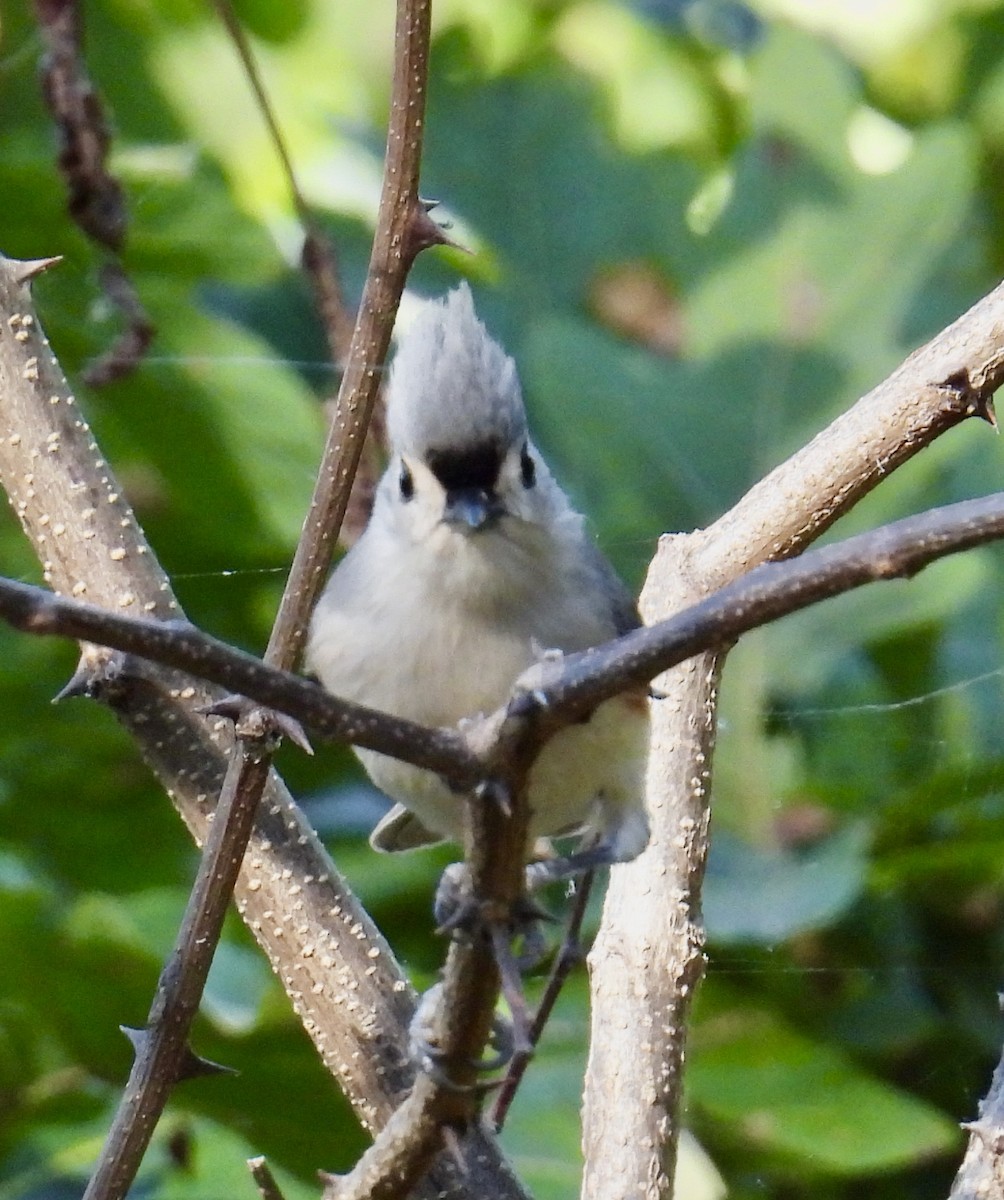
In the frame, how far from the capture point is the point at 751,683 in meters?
2.17

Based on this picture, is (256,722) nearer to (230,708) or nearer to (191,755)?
(230,708)

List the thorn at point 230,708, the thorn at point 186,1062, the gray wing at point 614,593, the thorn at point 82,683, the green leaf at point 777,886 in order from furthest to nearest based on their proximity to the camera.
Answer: the green leaf at point 777,886 → the gray wing at point 614,593 → the thorn at point 82,683 → the thorn at point 186,1062 → the thorn at point 230,708

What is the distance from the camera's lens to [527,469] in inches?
50.6

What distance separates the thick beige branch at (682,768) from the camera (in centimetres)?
126

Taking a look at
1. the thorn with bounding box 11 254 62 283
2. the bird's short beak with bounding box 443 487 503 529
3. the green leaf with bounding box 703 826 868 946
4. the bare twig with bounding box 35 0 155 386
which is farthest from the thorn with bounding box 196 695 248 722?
the green leaf with bounding box 703 826 868 946

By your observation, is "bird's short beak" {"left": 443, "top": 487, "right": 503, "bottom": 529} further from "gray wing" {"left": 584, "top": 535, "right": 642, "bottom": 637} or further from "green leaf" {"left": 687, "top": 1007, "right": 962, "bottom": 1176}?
"green leaf" {"left": 687, "top": 1007, "right": 962, "bottom": 1176}

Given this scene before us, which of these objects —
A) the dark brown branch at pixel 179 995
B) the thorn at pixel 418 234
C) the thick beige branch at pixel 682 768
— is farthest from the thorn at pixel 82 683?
the thick beige branch at pixel 682 768

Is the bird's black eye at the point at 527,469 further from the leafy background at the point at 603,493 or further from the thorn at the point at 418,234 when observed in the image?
the leafy background at the point at 603,493

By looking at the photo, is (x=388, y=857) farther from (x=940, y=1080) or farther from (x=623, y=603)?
(x=940, y=1080)

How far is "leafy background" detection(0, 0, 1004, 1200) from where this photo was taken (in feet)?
5.37

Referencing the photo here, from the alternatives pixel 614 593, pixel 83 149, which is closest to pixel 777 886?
pixel 614 593

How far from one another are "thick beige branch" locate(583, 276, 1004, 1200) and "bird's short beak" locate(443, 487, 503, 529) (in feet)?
0.98

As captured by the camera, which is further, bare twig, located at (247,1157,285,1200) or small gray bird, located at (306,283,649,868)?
small gray bird, located at (306,283,649,868)

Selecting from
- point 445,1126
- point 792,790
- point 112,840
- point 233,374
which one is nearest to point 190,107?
point 233,374
